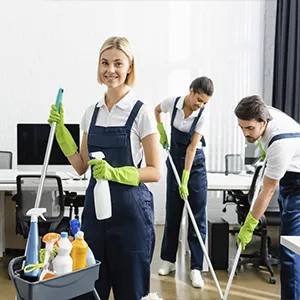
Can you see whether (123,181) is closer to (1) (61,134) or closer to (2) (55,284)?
(1) (61,134)

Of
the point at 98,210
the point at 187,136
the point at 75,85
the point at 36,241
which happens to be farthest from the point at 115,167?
the point at 75,85

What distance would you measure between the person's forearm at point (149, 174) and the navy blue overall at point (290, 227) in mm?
983

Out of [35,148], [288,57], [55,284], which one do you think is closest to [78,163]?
[55,284]

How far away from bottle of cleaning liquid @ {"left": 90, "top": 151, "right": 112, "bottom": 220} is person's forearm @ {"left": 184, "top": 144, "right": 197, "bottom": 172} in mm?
1709

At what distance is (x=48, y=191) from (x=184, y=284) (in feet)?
3.82

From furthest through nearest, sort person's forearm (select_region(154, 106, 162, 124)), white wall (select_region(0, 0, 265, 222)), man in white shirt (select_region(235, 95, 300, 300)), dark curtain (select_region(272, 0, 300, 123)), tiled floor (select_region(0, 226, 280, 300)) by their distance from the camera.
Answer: dark curtain (select_region(272, 0, 300, 123))
white wall (select_region(0, 0, 265, 222))
person's forearm (select_region(154, 106, 162, 124))
tiled floor (select_region(0, 226, 280, 300))
man in white shirt (select_region(235, 95, 300, 300))

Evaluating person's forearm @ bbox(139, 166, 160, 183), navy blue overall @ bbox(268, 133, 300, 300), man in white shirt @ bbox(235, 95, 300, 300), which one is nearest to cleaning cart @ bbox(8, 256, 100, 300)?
person's forearm @ bbox(139, 166, 160, 183)

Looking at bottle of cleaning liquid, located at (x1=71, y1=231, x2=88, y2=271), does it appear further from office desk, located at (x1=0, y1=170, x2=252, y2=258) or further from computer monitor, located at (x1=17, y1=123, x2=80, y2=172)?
computer monitor, located at (x1=17, y1=123, x2=80, y2=172)

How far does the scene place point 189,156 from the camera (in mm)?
3324

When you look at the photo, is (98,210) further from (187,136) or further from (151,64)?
(151,64)

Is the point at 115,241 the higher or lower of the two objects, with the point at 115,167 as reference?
lower

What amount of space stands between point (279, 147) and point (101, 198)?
953 millimetres

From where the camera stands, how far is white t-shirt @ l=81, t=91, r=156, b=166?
174 centimetres

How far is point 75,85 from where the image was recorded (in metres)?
5.39
